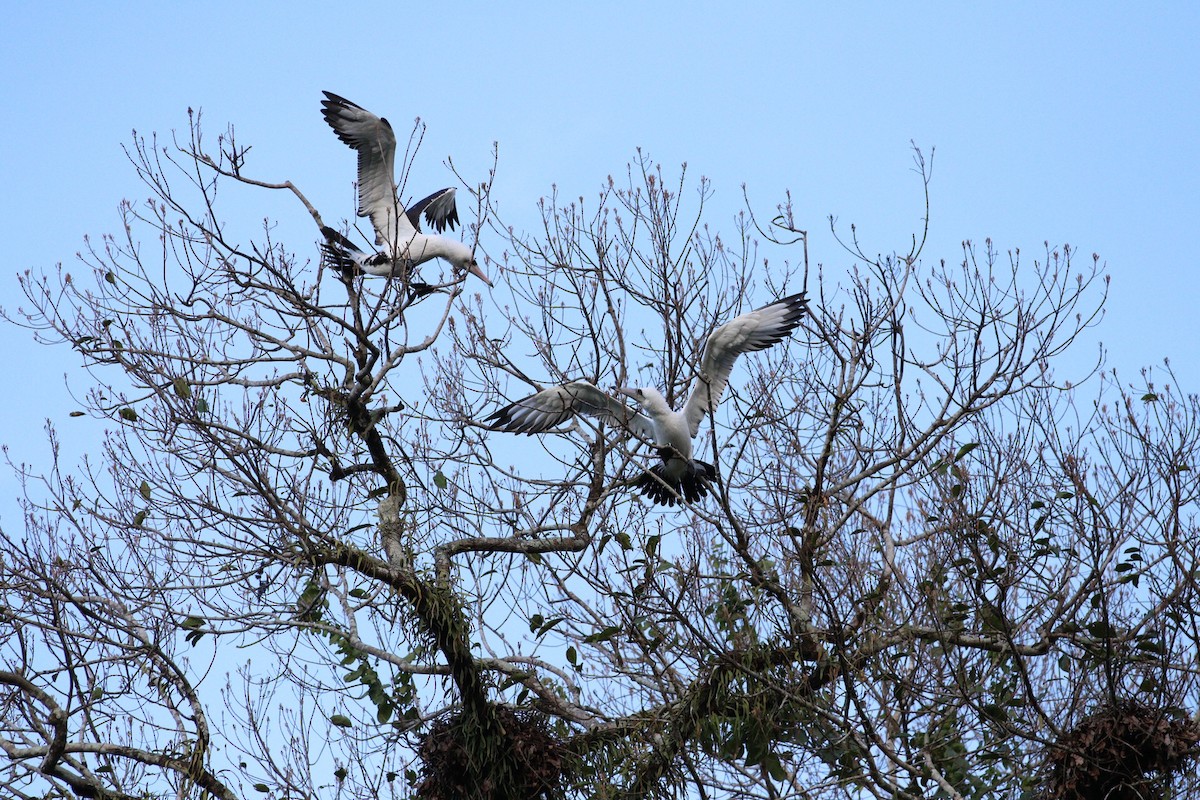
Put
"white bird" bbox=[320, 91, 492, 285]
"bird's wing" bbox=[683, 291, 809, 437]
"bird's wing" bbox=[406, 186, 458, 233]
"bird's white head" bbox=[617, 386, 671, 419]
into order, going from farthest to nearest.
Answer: "bird's wing" bbox=[406, 186, 458, 233]
"white bird" bbox=[320, 91, 492, 285]
"bird's wing" bbox=[683, 291, 809, 437]
"bird's white head" bbox=[617, 386, 671, 419]

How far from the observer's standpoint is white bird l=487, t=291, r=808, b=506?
7441 mm

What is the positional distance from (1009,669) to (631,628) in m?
2.13

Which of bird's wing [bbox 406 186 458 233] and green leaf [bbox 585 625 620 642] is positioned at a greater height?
bird's wing [bbox 406 186 458 233]

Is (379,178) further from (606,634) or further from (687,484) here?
(606,634)

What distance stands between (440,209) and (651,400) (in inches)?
189

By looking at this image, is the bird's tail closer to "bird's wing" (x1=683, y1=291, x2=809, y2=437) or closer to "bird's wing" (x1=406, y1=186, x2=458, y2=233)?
"bird's wing" (x1=683, y1=291, x2=809, y2=437)

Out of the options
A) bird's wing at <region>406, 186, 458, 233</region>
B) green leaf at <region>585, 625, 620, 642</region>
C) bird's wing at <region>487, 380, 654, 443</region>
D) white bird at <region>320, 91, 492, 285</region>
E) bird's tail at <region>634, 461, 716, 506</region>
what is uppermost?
bird's wing at <region>406, 186, 458, 233</region>

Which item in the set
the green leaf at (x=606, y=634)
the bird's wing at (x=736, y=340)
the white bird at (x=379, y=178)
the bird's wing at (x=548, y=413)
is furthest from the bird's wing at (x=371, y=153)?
the green leaf at (x=606, y=634)

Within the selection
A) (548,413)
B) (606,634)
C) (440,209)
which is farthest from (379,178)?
(606,634)

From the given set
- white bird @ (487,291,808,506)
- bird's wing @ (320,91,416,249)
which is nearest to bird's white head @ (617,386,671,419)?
white bird @ (487,291,808,506)

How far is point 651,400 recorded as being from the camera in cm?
738

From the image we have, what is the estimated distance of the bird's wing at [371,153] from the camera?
9539 mm

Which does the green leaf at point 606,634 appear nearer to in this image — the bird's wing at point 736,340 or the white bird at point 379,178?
the bird's wing at point 736,340

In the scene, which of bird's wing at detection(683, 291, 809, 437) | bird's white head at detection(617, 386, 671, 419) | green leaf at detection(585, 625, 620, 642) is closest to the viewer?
green leaf at detection(585, 625, 620, 642)
